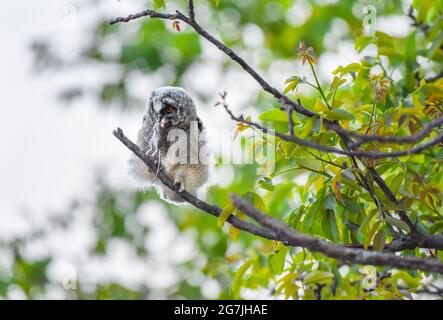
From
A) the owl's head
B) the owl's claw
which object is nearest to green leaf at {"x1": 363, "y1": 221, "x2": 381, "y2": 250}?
the owl's claw

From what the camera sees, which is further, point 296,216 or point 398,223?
point 296,216

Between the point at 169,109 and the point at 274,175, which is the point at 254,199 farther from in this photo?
the point at 169,109

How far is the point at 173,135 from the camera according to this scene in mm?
2984

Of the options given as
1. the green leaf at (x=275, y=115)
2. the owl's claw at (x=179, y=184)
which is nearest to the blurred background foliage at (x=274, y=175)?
the green leaf at (x=275, y=115)

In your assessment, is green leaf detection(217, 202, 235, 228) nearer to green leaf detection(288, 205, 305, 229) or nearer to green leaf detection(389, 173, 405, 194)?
green leaf detection(288, 205, 305, 229)

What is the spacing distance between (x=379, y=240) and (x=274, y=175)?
461 millimetres

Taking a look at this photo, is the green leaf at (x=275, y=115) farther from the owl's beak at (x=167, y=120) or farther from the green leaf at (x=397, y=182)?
the owl's beak at (x=167, y=120)

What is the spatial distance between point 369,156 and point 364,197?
0.54 meters

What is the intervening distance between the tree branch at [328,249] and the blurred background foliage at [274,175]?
1.54ft

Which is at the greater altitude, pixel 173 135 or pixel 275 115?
pixel 173 135

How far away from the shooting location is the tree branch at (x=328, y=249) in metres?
1.50

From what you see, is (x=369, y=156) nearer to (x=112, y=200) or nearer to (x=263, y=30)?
(x=112, y=200)

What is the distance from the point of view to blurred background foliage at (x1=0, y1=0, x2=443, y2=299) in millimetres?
→ 2400

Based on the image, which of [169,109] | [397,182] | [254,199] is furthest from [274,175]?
[169,109]
